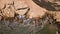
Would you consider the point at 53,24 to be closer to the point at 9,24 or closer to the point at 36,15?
the point at 36,15

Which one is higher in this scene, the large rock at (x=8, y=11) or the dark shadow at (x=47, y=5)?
the dark shadow at (x=47, y=5)

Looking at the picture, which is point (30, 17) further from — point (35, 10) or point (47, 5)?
point (47, 5)

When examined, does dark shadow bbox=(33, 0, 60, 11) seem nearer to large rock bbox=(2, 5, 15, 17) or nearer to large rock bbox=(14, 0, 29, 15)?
large rock bbox=(14, 0, 29, 15)

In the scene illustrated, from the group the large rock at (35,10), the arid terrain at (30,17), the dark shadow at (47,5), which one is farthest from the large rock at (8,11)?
the dark shadow at (47,5)

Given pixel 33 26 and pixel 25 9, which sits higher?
pixel 25 9

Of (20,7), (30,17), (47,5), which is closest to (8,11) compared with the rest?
(20,7)

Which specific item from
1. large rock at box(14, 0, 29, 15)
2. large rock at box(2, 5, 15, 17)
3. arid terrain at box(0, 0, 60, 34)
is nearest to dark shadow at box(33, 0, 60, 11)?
arid terrain at box(0, 0, 60, 34)

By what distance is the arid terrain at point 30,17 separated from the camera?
2.57m

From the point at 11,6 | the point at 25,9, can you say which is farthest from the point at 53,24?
the point at 11,6

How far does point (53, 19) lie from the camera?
2695 mm

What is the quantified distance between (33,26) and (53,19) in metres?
0.28

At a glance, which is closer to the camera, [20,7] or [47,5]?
[47,5]

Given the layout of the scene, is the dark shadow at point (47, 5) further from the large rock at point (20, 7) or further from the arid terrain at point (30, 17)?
the large rock at point (20, 7)

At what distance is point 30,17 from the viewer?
277 cm
